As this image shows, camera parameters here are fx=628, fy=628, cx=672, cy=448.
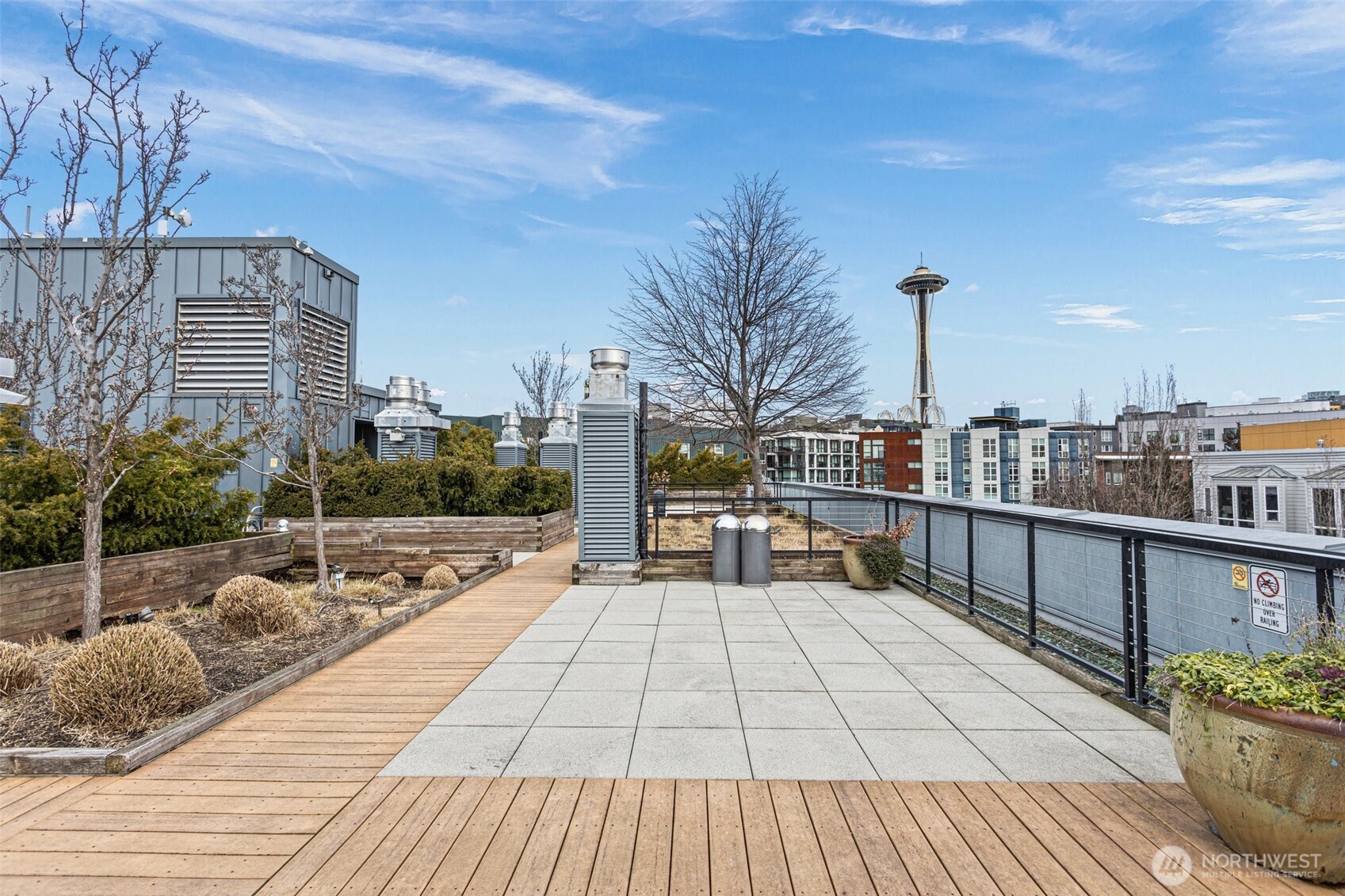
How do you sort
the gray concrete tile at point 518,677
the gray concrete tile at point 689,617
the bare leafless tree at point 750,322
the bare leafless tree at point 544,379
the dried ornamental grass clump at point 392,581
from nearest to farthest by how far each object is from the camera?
1. the gray concrete tile at point 518,677
2. the gray concrete tile at point 689,617
3. the dried ornamental grass clump at point 392,581
4. the bare leafless tree at point 750,322
5. the bare leafless tree at point 544,379

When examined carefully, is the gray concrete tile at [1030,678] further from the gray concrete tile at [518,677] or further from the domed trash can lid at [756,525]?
the domed trash can lid at [756,525]

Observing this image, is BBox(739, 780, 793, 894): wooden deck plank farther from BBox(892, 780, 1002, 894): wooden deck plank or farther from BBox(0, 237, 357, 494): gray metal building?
BBox(0, 237, 357, 494): gray metal building

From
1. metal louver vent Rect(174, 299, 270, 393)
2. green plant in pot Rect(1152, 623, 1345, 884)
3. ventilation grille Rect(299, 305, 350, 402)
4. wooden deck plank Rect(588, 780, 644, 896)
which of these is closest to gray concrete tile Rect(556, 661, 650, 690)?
wooden deck plank Rect(588, 780, 644, 896)

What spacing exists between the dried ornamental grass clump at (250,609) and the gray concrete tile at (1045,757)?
5693 millimetres

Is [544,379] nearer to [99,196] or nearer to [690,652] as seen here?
[99,196]

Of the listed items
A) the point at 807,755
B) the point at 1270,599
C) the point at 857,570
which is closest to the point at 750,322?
the point at 857,570

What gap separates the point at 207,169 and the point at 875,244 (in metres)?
19.1

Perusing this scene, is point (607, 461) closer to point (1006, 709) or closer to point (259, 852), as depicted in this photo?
point (1006, 709)

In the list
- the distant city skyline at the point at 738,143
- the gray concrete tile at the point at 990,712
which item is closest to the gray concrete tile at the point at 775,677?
the gray concrete tile at the point at 990,712

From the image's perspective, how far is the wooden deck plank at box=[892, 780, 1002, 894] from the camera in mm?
2291

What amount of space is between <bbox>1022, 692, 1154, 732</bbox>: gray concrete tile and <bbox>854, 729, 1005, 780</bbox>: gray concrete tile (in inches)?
32.3

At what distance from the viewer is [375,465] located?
13.1 m

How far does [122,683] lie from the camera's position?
3572 millimetres

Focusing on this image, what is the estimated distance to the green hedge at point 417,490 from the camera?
12859 mm
